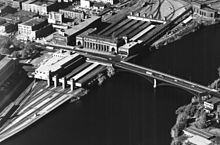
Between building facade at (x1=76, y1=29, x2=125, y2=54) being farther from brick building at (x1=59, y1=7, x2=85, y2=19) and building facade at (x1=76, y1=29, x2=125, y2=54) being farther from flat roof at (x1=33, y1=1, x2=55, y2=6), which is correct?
flat roof at (x1=33, y1=1, x2=55, y2=6)

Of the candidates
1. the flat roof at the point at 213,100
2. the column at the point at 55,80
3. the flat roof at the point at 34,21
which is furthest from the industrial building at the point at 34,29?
the flat roof at the point at 213,100

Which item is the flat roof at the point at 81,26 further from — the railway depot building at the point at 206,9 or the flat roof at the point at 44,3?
the railway depot building at the point at 206,9

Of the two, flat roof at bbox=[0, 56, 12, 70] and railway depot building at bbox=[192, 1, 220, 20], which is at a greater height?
railway depot building at bbox=[192, 1, 220, 20]

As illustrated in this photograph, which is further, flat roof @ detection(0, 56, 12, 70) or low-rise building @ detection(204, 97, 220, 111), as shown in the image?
flat roof @ detection(0, 56, 12, 70)

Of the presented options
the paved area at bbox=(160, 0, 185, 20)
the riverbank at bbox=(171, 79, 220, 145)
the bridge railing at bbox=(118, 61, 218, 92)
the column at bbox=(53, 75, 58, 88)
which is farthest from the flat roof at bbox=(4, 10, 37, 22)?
the riverbank at bbox=(171, 79, 220, 145)

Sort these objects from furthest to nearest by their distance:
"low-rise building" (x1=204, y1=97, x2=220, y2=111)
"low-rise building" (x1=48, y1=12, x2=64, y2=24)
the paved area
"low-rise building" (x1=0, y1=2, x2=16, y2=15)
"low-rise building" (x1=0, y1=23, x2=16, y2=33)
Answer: "low-rise building" (x1=0, y1=2, x2=16, y2=15)
the paved area
"low-rise building" (x1=48, y1=12, x2=64, y2=24)
"low-rise building" (x1=0, y1=23, x2=16, y2=33)
"low-rise building" (x1=204, y1=97, x2=220, y2=111)

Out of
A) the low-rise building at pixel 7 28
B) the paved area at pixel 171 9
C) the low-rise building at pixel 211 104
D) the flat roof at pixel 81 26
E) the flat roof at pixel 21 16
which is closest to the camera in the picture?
the low-rise building at pixel 211 104

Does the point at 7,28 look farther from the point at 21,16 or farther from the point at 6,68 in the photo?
the point at 6,68
